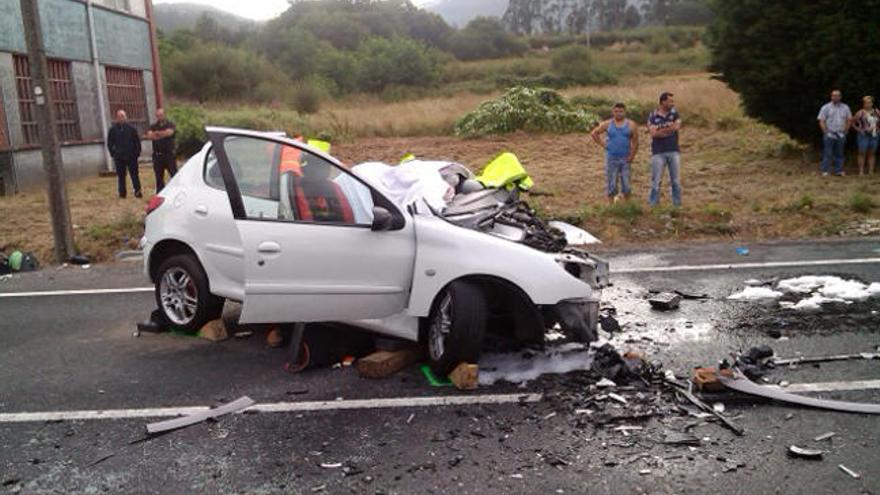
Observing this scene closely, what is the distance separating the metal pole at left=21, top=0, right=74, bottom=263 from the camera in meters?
10.1

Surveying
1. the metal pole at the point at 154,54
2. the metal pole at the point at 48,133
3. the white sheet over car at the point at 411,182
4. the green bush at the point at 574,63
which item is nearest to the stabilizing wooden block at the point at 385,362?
the white sheet over car at the point at 411,182

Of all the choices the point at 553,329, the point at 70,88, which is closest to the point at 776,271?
the point at 553,329

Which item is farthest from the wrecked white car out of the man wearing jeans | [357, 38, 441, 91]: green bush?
[357, 38, 441, 91]: green bush

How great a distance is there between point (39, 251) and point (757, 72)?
44.9 feet

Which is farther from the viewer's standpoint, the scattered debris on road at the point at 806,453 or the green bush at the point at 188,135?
the green bush at the point at 188,135

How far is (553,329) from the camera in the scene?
20.5 ft

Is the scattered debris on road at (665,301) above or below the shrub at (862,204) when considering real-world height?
below

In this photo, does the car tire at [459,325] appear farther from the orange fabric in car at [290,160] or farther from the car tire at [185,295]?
the car tire at [185,295]

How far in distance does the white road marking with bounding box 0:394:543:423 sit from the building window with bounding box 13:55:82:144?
1476 centimetres

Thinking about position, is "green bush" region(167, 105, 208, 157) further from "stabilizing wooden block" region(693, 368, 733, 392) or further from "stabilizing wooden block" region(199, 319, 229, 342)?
"stabilizing wooden block" region(693, 368, 733, 392)

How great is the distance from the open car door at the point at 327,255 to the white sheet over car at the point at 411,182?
243 mm

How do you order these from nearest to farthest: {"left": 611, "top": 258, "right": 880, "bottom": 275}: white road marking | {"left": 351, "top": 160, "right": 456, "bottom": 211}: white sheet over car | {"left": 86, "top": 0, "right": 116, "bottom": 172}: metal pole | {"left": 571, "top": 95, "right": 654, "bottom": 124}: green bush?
1. {"left": 351, "top": 160, "right": 456, "bottom": 211}: white sheet over car
2. {"left": 611, "top": 258, "right": 880, "bottom": 275}: white road marking
3. {"left": 86, "top": 0, "right": 116, "bottom": 172}: metal pole
4. {"left": 571, "top": 95, "right": 654, "bottom": 124}: green bush

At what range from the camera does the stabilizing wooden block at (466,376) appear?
523cm

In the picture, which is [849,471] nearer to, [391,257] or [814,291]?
[391,257]
